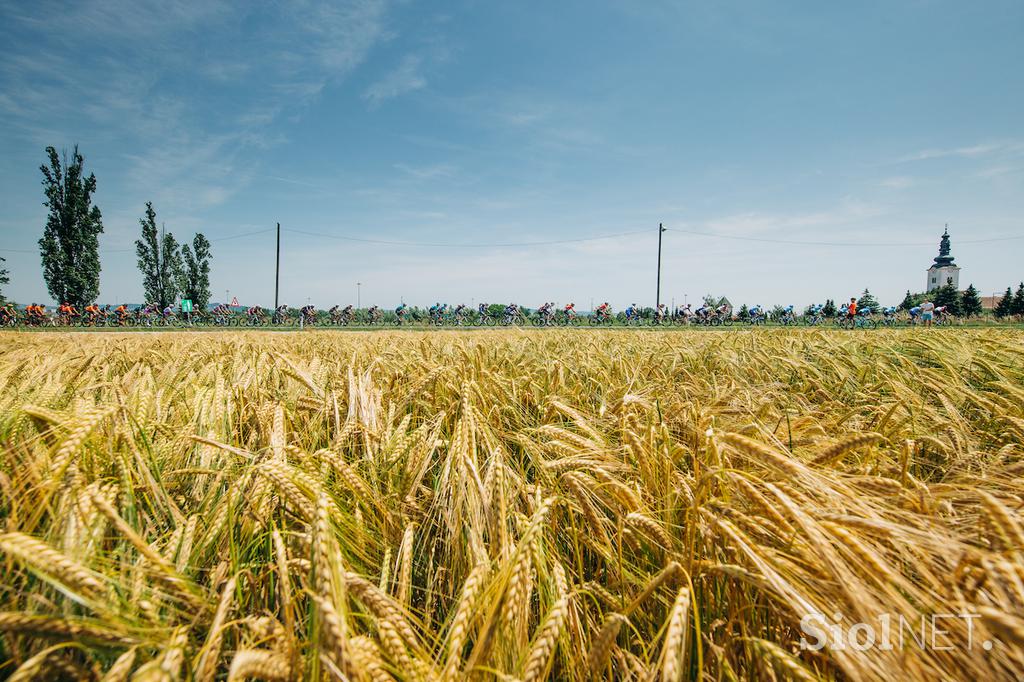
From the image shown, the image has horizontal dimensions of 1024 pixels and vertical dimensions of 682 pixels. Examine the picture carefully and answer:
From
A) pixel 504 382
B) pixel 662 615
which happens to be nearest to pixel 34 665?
pixel 662 615

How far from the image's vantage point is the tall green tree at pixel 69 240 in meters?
36.7

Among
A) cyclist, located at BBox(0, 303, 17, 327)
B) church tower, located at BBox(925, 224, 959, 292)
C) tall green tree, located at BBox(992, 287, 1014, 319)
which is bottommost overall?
cyclist, located at BBox(0, 303, 17, 327)

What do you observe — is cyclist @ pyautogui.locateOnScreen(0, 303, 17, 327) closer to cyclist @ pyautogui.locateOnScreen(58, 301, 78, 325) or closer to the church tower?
cyclist @ pyautogui.locateOnScreen(58, 301, 78, 325)

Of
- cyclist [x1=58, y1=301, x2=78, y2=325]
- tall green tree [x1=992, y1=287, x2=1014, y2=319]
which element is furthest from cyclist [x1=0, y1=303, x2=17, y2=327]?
tall green tree [x1=992, y1=287, x2=1014, y2=319]

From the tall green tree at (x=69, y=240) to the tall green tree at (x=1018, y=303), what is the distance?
8758 cm

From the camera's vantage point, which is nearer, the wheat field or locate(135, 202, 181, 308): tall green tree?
the wheat field

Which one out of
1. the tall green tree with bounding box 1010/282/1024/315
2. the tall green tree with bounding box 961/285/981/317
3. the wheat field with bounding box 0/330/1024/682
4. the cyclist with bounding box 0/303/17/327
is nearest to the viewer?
the wheat field with bounding box 0/330/1024/682

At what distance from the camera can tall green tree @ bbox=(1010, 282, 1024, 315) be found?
45.4 meters

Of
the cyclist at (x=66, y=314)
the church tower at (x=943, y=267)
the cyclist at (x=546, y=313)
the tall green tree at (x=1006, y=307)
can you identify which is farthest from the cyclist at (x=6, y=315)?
the church tower at (x=943, y=267)

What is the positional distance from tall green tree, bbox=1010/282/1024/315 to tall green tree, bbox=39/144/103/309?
87581mm

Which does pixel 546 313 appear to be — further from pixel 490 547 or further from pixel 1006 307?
pixel 1006 307

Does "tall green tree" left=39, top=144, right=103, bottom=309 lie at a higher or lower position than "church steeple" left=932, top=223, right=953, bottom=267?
lower

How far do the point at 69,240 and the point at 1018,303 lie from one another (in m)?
90.6

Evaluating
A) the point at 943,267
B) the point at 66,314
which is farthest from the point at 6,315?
the point at 943,267
